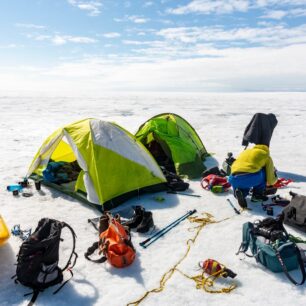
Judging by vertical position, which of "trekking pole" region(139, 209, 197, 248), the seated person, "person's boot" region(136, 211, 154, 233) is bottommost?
"trekking pole" region(139, 209, 197, 248)

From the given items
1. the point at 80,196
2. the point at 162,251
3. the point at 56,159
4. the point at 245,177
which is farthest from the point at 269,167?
the point at 56,159

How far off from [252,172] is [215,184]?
157cm

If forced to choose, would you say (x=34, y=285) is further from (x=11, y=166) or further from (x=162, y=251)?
(x=11, y=166)

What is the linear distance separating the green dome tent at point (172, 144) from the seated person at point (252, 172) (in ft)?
8.04

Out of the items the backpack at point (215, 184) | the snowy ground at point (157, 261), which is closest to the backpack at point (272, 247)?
the snowy ground at point (157, 261)

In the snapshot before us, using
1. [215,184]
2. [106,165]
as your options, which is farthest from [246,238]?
[106,165]

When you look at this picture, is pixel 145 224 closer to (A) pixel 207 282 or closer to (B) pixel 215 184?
(A) pixel 207 282

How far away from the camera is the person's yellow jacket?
7069mm

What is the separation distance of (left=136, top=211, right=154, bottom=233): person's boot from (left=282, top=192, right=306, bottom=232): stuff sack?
2.69 meters

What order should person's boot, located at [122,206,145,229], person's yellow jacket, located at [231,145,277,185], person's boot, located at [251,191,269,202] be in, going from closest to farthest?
person's boot, located at [122,206,145,229]
person's yellow jacket, located at [231,145,277,185]
person's boot, located at [251,191,269,202]

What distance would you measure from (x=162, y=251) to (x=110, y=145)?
3.13m

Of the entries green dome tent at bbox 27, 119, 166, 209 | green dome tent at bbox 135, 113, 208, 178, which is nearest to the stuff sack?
green dome tent at bbox 27, 119, 166, 209

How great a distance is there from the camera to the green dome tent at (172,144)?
990 centimetres

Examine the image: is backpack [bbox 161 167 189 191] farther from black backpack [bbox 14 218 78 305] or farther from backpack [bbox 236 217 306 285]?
black backpack [bbox 14 218 78 305]
